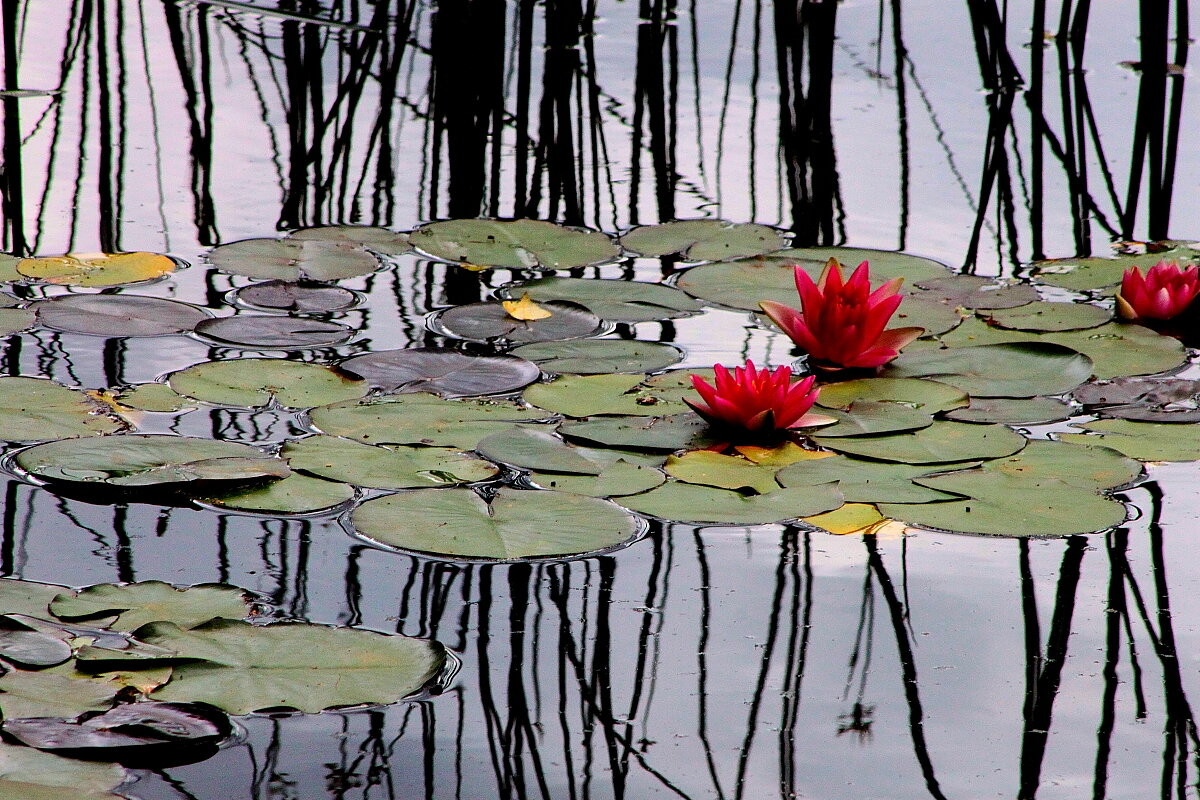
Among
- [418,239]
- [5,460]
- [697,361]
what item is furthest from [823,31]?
[5,460]

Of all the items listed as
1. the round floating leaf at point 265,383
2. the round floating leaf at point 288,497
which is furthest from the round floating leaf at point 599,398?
the round floating leaf at point 288,497

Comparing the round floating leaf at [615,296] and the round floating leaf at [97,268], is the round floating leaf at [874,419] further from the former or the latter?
the round floating leaf at [97,268]

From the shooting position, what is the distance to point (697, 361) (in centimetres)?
256

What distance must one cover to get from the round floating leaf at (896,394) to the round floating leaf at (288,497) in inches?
35.4

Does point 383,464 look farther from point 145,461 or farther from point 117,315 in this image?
point 117,315

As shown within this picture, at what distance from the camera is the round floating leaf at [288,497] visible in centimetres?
192

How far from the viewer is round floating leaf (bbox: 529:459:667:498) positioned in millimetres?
2002

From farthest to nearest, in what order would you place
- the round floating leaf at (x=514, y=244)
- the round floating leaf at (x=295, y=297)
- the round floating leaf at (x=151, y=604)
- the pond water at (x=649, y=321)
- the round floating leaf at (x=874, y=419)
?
the round floating leaf at (x=514, y=244) < the round floating leaf at (x=295, y=297) < the round floating leaf at (x=874, y=419) < the round floating leaf at (x=151, y=604) < the pond water at (x=649, y=321)

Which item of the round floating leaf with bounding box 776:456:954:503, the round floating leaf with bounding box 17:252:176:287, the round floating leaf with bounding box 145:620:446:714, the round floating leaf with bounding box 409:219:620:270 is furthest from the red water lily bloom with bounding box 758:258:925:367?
the round floating leaf with bounding box 17:252:176:287

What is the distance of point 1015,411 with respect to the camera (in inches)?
91.7

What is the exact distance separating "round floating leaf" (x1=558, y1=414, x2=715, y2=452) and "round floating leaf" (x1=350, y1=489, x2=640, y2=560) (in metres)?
0.22

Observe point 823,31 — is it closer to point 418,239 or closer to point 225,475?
point 418,239

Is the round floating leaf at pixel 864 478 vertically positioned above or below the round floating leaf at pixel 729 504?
above

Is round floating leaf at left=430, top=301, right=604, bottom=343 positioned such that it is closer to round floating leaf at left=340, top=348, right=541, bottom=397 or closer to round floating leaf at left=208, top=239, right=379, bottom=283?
round floating leaf at left=340, top=348, right=541, bottom=397
